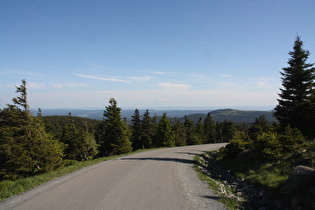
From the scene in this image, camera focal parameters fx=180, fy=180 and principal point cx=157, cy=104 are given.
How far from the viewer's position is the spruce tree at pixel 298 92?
19.5 metres

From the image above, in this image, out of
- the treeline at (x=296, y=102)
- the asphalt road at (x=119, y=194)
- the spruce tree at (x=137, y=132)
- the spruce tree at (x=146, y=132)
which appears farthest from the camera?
the spruce tree at (x=137, y=132)

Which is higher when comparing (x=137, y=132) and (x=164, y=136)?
(x=137, y=132)

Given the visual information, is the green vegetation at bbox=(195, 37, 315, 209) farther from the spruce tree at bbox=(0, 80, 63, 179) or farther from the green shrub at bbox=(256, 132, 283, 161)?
the spruce tree at bbox=(0, 80, 63, 179)

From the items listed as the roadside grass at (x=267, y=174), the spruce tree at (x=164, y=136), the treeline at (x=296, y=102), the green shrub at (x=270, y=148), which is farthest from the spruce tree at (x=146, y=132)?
the green shrub at (x=270, y=148)

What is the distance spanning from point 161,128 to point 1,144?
3398 cm

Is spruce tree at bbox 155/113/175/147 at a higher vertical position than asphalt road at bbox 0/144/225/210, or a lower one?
lower

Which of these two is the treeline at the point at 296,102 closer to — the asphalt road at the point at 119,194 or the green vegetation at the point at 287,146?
the green vegetation at the point at 287,146

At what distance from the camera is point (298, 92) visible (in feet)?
65.6

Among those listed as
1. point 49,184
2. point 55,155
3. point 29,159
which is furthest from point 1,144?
point 49,184

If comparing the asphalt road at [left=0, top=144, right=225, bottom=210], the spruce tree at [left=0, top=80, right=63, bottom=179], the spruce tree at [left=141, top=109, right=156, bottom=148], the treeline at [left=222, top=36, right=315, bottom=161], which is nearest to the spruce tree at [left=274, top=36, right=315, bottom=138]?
the treeline at [left=222, top=36, right=315, bottom=161]

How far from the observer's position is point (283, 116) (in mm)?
21031

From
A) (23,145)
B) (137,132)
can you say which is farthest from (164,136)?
(23,145)

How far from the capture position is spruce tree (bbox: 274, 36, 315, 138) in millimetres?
19547

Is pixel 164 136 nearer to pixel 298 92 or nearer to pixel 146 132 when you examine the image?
pixel 146 132
